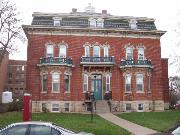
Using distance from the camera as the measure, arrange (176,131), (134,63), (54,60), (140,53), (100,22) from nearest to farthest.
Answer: (176,131), (54,60), (134,63), (140,53), (100,22)

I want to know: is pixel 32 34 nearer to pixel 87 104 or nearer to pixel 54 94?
pixel 54 94

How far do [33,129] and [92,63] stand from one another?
102 feet

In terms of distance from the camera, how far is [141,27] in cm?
4941

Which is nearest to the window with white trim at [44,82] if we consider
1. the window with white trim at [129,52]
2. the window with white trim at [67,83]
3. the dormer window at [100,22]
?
the window with white trim at [67,83]

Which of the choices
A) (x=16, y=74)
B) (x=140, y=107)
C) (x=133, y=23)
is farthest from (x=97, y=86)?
(x=16, y=74)

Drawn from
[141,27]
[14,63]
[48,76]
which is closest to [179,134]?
[48,76]

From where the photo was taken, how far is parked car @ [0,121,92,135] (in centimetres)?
1502

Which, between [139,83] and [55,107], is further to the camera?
[139,83]

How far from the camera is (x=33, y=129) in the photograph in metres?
15.1

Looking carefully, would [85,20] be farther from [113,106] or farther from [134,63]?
[113,106]

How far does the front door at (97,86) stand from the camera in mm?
47375

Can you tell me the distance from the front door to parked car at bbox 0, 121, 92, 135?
31941 mm

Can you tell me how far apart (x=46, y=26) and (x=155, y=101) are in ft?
50.5

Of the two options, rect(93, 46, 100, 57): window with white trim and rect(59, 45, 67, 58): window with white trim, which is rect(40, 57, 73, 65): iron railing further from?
rect(93, 46, 100, 57): window with white trim
